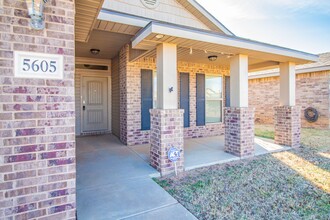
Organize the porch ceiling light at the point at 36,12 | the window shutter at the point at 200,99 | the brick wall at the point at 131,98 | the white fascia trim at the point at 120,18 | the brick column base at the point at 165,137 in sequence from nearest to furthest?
the porch ceiling light at the point at 36,12, the brick column base at the point at 165,137, the white fascia trim at the point at 120,18, the brick wall at the point at 131,98, the window shutter at the point at 200,99

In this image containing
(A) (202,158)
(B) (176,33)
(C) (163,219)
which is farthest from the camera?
(A) (202,158)

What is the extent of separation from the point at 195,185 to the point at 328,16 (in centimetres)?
940

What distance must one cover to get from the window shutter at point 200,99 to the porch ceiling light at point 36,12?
6019mm

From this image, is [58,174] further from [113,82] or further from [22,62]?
[113,82]

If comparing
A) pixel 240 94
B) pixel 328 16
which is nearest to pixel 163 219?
pixel 240 94

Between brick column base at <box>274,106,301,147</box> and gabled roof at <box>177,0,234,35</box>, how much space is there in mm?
3404

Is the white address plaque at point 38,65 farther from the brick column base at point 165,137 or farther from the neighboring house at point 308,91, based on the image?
the neighboring house at point 308,91

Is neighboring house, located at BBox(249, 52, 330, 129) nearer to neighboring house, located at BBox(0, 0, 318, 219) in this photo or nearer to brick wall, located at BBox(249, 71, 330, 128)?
brick wall, located at BBox(249, 71, 330, 128)

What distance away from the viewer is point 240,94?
482 cm

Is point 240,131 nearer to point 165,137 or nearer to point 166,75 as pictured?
point 165,137

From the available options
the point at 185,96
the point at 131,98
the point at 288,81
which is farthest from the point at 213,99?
the point at 131,98

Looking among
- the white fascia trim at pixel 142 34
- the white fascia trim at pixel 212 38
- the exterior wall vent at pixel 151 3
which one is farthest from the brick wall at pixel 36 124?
the exterior wall vent at pixel 151 3

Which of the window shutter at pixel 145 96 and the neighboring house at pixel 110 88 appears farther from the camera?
the window shutter at pixel 145 96

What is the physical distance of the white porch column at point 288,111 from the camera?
5.76m
